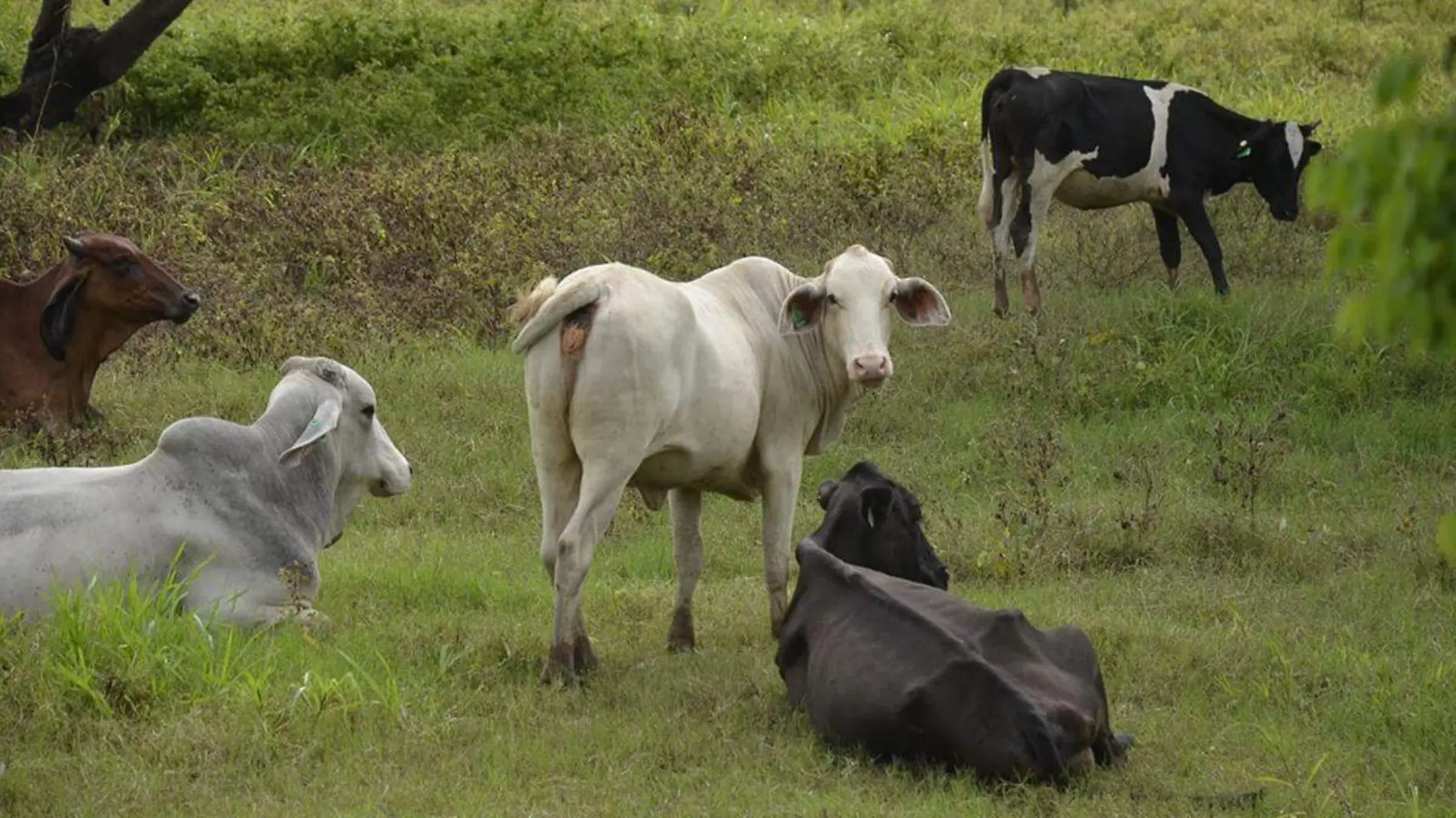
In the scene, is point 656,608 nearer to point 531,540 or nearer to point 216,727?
point 531,540

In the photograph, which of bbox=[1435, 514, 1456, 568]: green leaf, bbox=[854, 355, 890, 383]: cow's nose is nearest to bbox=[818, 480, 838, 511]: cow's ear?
bbox=[854, 355, 890, 383]: cow's nose

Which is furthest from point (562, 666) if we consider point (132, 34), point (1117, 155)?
point (132, 34)

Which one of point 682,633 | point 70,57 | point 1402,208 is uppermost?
point 1402,208

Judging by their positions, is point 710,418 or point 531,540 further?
point 531,540

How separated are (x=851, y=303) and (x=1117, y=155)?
5223 mm

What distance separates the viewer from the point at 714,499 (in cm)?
975

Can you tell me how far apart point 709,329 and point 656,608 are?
142 centimetres

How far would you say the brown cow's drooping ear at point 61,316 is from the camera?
966cm

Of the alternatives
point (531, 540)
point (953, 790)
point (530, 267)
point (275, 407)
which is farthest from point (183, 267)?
point (953, 790)

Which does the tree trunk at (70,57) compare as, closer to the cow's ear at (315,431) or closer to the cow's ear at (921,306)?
the cow's ear at (315,431)

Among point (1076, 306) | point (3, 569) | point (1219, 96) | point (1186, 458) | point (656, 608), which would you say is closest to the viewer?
point (3, 569)

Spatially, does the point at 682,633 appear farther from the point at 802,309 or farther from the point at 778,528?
the point at 802,309

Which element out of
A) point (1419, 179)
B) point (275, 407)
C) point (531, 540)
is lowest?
point (531, 540)

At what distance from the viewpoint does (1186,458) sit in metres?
9.85
